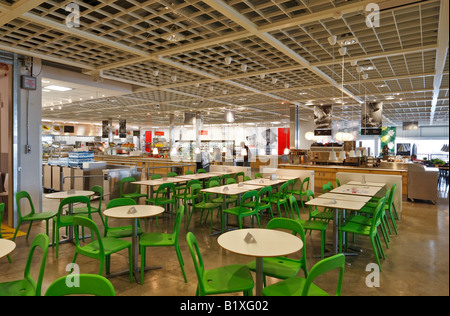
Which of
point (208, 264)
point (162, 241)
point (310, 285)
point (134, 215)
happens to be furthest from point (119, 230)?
point (310, 285)

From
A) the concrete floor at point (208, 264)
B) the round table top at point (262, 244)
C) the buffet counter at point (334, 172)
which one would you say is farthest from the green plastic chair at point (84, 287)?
the buffet counter at point (334, 172)

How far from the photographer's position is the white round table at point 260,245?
97.5 inches

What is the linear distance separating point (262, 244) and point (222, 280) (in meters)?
0.48

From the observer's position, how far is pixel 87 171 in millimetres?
9352

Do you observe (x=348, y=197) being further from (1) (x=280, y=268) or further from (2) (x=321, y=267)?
(2) (x=321, y=267)

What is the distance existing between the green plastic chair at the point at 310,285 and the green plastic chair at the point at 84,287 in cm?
122

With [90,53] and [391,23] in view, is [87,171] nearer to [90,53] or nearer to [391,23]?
[90,53]

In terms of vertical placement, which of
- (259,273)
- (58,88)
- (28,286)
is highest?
(58,88)

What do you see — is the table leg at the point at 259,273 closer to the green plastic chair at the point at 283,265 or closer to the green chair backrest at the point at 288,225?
the green plastic chair at the point at 283,265

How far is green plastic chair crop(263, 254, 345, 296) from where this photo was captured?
2053 mm

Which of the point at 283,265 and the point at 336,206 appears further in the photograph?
the point at 336,206

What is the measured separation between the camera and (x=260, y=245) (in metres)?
2.65

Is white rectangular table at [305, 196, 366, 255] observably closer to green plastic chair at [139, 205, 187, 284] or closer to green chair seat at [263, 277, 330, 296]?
green chair seat at [263, 277, 330, 296]
